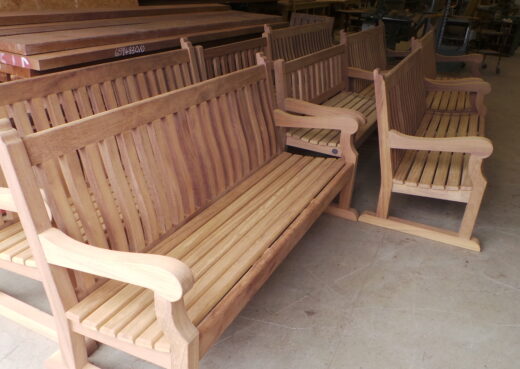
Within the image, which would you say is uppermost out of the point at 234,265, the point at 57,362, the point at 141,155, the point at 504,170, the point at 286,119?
the point at 141,155

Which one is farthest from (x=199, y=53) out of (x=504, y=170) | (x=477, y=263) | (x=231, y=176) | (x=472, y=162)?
(x=504, y=170)

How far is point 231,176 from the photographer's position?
7.72 feet

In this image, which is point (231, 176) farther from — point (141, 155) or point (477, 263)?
point (477, 263)

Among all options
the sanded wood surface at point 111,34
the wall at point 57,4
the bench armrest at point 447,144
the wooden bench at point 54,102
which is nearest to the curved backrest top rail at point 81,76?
the wooden bench at point 54,102

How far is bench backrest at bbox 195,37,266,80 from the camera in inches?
117

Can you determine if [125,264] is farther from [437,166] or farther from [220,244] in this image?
[437,166]

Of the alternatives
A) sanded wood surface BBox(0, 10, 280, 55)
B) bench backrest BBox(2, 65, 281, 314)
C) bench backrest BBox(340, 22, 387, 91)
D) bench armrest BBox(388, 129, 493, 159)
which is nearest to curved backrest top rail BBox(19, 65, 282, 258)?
bench backrest BBox(2, 65, 281, 314)

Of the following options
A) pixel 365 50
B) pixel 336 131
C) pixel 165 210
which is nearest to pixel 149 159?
pixel 165 210

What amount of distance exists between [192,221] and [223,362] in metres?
0.65

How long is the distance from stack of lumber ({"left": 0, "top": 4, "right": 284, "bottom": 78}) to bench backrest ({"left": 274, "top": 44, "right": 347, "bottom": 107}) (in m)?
1.03

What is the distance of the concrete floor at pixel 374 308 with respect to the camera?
6.38ft

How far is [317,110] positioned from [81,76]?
4.77 feet

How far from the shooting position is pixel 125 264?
4.30 ft

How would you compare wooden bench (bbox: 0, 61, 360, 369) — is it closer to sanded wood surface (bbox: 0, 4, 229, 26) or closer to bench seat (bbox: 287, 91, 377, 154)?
bench seat (bbox: 287, 91, 377, 154)
